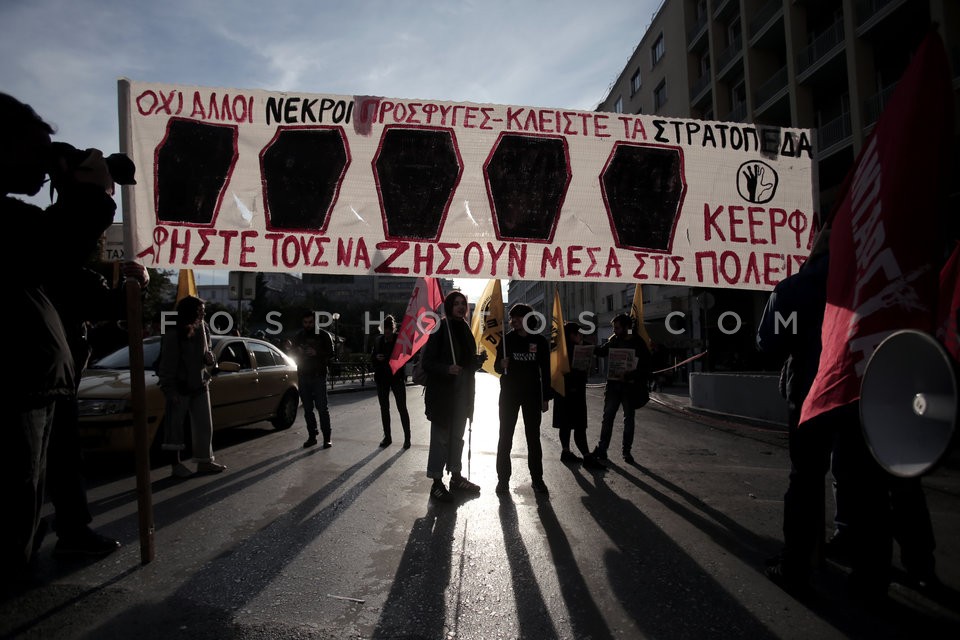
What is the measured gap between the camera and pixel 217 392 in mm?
6953

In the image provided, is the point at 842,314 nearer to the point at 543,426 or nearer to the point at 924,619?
the point at 924,619

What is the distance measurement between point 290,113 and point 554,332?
13.3 feet

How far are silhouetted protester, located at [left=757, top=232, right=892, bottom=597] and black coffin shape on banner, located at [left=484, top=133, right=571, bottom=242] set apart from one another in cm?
175

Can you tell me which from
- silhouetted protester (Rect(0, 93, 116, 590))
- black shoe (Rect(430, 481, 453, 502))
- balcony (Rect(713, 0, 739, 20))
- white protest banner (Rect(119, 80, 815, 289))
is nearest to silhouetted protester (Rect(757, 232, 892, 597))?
white protest banner (Rect(119, 80, 815, 289))

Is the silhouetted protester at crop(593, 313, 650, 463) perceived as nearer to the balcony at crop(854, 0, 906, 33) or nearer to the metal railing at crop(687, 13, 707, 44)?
the balcony at crop(854, 0, 906, 33)

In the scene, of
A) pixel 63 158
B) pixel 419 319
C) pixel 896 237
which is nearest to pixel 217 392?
pixel 419 319

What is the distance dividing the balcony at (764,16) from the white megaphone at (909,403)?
2421 cm

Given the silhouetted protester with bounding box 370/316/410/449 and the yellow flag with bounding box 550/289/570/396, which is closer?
the yellow flag with bounding box 550/289/570/396

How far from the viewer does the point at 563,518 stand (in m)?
4.27

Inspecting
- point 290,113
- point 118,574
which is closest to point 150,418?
point 118,574

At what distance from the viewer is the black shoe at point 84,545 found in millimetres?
3330

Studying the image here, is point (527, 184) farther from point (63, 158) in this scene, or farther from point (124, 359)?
point (124, 359)

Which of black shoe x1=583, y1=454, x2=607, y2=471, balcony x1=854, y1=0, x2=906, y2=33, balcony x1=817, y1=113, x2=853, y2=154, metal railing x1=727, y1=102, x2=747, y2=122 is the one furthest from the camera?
metal railing x1=727, y1=102, x2=747, y2=122

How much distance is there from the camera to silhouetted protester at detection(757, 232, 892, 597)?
2.73 m
